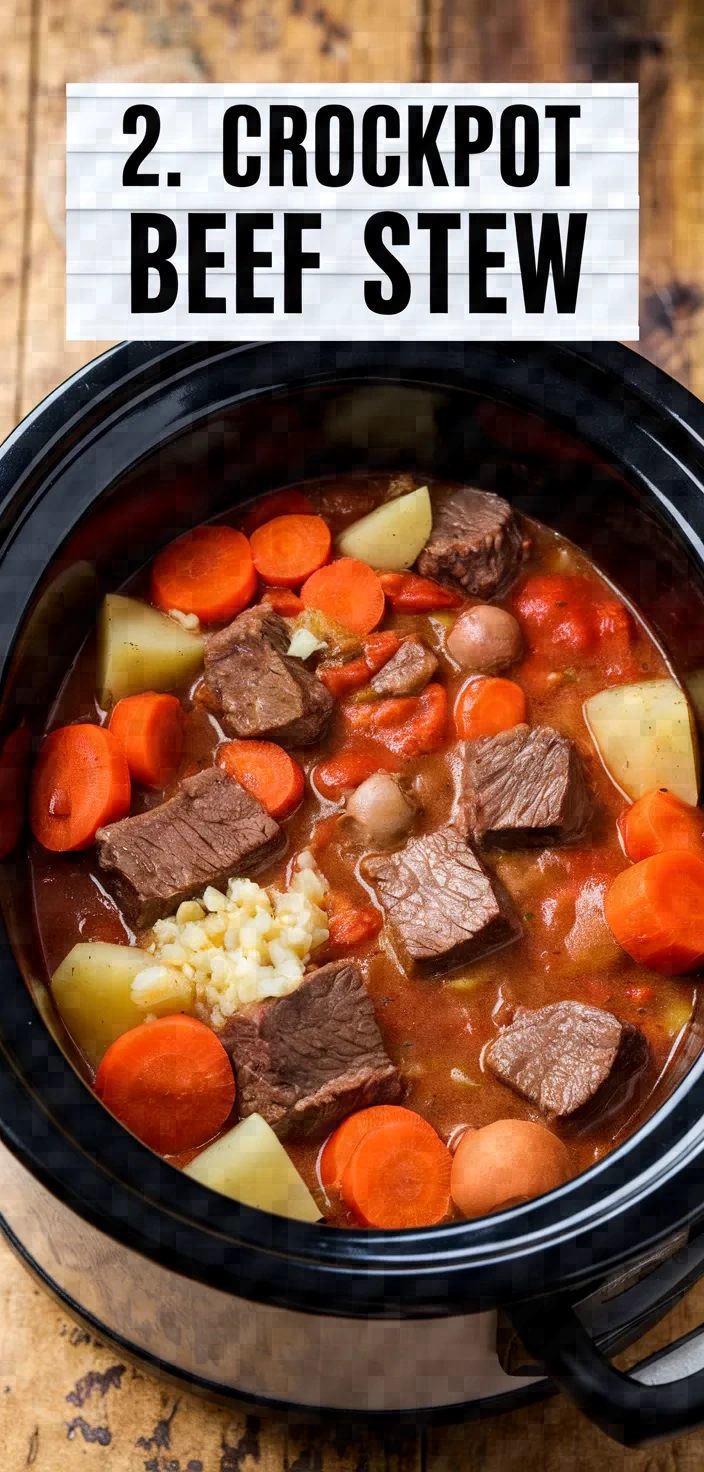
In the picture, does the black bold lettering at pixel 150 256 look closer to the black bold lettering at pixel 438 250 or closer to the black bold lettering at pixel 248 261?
the black bold lettering at pixel 248 261

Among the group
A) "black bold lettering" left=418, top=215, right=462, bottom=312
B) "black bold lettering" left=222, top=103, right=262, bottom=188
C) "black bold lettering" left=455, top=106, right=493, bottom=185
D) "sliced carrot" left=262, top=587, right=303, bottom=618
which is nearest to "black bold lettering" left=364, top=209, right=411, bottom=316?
"black bold lettering" left=418, top=215, right=462, bottom=312

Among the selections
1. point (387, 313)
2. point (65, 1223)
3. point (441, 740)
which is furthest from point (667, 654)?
point (65, 1223)

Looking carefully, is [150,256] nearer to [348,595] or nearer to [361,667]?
[348,595]

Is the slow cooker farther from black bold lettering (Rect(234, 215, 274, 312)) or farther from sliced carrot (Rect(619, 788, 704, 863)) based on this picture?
sliced carrot (Rect(619, 788, 704, 863))

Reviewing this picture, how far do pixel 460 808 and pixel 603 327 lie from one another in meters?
1.00

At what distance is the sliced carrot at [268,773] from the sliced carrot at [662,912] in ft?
2.17

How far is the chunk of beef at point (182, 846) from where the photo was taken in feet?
8.78

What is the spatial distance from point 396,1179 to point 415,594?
4.03 feet

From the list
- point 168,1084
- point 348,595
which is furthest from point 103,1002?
point 348,595

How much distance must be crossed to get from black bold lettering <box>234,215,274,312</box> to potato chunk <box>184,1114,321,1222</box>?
1.53m

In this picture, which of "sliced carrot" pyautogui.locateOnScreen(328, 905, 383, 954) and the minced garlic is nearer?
the minced garlic

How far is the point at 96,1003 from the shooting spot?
8.44 ft

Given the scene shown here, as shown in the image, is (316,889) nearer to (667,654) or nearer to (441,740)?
(441,740)

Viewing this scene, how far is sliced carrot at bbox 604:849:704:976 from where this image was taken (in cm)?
272
